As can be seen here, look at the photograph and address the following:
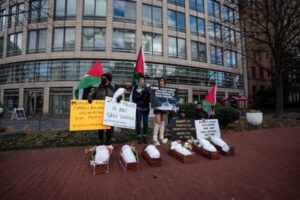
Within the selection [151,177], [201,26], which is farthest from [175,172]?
[201,26]

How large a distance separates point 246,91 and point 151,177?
33.9m

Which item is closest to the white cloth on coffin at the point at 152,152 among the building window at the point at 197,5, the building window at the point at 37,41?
the building window at the point at 37,41

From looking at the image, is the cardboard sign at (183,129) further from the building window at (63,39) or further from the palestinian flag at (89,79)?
the building window at (63,39)

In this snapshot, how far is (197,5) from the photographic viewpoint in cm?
2753

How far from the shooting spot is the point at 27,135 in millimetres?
7027

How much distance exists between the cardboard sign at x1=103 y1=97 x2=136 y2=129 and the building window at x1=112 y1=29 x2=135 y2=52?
18.9 meters

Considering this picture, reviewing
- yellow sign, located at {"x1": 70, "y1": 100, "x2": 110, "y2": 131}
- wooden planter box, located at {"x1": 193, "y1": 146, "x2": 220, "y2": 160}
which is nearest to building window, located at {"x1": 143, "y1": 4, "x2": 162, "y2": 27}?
yellow sign, located at {"x1": 70, "y1": 100, "x2": 110, "y2": 131}

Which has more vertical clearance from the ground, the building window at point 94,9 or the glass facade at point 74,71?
the building window at point 94,9

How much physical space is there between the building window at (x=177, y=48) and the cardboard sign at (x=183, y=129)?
20.4 m

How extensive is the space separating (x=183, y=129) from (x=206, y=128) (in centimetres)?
72

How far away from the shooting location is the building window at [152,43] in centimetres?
2309

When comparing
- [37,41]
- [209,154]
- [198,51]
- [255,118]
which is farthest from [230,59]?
[37,41]

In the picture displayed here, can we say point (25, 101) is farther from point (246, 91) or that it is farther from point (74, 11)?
point (246, 91)

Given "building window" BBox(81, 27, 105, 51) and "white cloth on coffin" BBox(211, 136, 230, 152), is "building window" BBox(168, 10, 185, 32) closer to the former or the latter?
"building window" BBox(81, 27, 105, 51)
